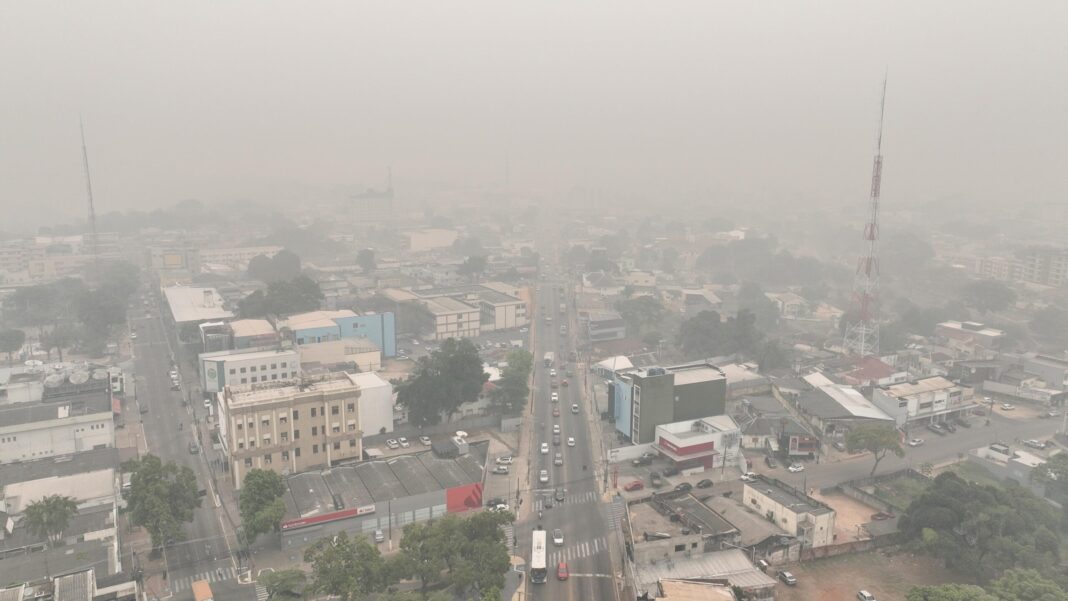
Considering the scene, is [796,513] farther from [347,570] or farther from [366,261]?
[366,261]

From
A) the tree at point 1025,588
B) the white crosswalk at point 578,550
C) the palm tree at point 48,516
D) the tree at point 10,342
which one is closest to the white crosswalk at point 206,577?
the palm tree at point 48,516

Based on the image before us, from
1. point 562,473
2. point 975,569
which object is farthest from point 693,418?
point 975,569

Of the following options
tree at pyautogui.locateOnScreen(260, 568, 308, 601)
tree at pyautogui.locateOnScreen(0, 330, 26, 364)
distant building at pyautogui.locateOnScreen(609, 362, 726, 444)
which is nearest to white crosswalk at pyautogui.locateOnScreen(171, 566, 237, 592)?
tree at pyautogui.locateOnScreen(260, 568, 308, 601)

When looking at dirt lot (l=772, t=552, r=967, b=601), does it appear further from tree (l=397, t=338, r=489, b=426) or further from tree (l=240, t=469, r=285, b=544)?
tree (l=397, t=338, r=489, b=426)

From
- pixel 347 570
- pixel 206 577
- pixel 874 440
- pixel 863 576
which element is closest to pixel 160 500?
pixel 206 577

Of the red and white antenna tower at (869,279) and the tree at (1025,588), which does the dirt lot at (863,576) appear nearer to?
the tree at (1025,588)

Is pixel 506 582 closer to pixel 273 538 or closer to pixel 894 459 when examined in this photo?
pixel 273 538
